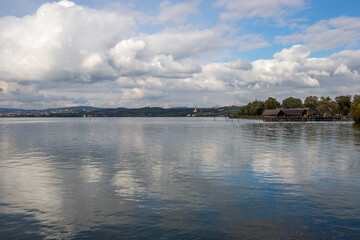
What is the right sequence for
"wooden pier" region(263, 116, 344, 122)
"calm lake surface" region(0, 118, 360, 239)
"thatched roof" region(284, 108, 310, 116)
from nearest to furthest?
"calm lake surface" region(0, 118, 360, 239), "wooden pier" region(263, 116, 344, 122), "thatched roof" region(284, 108, 310, 116)

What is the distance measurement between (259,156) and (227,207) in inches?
723

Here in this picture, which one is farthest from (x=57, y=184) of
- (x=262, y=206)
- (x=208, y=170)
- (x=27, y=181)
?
(x=262, y=206)

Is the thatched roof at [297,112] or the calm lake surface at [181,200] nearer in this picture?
the calm lake surface at [181,200]

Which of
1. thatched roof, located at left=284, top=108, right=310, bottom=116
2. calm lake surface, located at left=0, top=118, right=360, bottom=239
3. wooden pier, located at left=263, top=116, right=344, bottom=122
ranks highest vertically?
thatched roof, located at left=284, top=108, right=310, bottom=116

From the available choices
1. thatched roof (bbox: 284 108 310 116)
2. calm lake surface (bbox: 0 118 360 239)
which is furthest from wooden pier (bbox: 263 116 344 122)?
calm lake surface (bbox: 0 118 360 239)

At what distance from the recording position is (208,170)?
23.9 meters

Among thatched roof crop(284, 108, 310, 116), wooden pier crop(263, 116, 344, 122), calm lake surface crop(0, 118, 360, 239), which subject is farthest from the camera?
thatched roof crop(284, 108, 310, 116)

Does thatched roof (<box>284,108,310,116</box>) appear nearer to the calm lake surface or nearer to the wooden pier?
the wooden pier

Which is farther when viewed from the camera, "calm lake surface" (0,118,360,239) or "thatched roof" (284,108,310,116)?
"thatched roof" (284,108,310,116)

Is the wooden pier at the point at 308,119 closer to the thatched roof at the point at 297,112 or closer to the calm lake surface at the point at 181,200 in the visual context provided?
the thatched roof at the point at 297,112

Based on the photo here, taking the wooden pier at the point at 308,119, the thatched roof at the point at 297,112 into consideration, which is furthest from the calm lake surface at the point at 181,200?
the thatched roof at the point at 297,112

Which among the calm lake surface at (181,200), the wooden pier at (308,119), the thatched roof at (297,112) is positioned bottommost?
the calm lake surface at (181,200)

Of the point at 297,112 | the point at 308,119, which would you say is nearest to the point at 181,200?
the point at 308,119

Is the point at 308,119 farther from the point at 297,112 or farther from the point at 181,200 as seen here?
the point at 181,200
